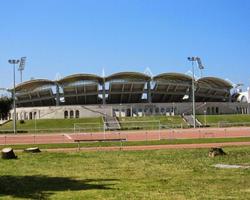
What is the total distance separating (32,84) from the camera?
124 meters

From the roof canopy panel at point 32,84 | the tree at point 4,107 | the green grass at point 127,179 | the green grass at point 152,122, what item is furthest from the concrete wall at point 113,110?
the green grass at point 127,179

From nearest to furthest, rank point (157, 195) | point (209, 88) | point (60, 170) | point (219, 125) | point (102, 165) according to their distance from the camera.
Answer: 1. point (157, 195)
2. point (60, 170)
3. point (102, 165)
4. point (219, 125)
5. point (209, 88)

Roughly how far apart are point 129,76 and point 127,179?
351 ft

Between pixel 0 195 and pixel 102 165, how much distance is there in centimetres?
807

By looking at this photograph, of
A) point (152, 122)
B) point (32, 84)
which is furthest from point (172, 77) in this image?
point (152, 122)

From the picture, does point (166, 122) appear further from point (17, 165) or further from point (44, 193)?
Answer: point (44, 193)

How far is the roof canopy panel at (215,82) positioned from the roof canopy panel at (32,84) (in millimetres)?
39271

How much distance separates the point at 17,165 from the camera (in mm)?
20312

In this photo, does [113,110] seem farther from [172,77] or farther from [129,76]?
[172,77]

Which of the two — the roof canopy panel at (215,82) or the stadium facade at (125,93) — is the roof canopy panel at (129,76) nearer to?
the stadium facade at (125,93)

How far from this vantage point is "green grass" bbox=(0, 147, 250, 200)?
11.8 metres

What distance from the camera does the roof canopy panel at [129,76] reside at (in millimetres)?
120250

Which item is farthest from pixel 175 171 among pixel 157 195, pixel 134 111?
pixel 134 111

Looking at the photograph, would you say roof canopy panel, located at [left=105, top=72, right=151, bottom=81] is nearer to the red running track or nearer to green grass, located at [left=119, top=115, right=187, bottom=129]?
green grass, located at [left=119, top=115, right=187, bottom=129]
